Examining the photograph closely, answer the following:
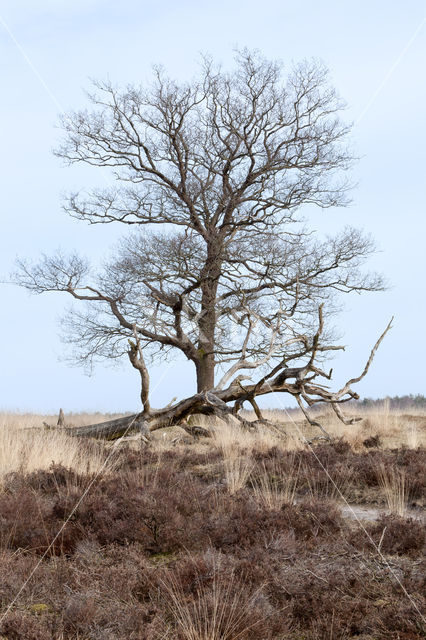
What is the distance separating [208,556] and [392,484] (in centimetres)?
487

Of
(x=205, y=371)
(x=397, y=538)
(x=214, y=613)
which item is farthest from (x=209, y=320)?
(x=214, y=613)

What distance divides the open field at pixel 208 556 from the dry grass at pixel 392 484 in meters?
0.04

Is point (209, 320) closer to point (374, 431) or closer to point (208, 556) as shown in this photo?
point (374, 431)

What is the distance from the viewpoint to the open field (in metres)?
3.83

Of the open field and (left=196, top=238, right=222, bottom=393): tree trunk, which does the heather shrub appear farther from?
(left=196, top=238, right=222, bottom=393): tree trunk

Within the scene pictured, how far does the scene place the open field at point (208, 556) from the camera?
3826mm

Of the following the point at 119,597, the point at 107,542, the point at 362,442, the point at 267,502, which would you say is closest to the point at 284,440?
the point at 362,442

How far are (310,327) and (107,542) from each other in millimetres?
15472

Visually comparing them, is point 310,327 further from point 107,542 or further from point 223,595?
point 223,595

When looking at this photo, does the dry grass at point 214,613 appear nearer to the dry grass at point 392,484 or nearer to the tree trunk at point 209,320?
the dry grass at point 392,484

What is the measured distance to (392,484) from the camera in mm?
8836

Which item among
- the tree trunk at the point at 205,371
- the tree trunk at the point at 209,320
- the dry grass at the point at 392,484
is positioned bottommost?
the dry grass at the point at 392,484

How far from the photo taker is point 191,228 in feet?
70.0

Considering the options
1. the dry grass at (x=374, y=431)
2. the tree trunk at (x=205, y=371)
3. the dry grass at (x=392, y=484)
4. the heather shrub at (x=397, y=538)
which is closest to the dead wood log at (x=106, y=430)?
the dry grass at (x=374, y=431)
